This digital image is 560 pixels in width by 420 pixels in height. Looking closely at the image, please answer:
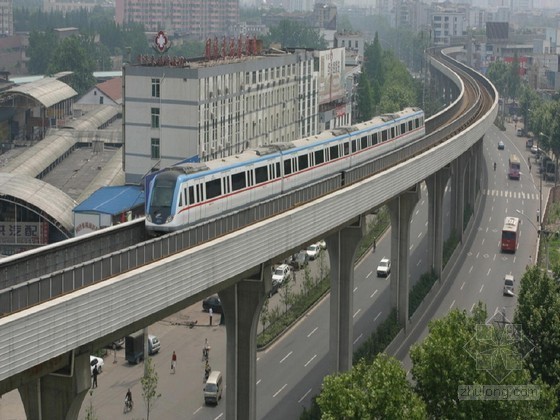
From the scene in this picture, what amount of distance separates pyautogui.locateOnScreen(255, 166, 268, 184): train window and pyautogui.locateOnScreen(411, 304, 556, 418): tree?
11916mm

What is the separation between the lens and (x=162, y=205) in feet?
138

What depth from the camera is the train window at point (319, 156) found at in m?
57.8

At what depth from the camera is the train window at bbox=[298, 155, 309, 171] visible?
55375 mm

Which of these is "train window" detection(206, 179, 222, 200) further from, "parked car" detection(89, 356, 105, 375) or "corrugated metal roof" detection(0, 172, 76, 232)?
"corrugated metal roof" detection(0, 172, 76, 232)

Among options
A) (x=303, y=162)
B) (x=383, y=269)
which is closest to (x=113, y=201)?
(x=383, y=269)

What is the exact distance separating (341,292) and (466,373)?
16313mm

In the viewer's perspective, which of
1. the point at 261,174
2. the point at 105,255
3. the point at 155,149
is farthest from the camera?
the point at 155,149

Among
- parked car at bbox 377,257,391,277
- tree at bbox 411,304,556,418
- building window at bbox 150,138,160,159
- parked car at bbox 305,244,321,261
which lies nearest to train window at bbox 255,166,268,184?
tree at bbox 411,304,556,418

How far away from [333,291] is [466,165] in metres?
45.1

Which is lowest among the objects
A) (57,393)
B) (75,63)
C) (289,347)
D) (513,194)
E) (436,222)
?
(289,347)

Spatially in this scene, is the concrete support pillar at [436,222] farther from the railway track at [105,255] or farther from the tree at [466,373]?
the tree at [466,373]

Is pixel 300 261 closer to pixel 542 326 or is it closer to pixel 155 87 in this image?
pixel 155 87

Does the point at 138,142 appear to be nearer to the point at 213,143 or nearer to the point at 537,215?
the point at 213,143

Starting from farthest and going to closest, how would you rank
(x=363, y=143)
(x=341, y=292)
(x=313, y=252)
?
(x=313, y=252) → (x=363, y=143) → (x=341, y=292)
